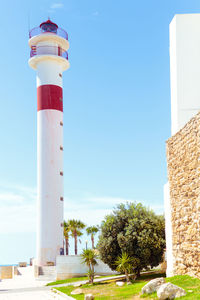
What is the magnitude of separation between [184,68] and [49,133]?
19708 mm

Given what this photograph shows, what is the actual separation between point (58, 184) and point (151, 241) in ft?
50.6

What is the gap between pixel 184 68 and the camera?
65.4 ft

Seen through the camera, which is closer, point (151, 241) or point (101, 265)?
point (151, 241)

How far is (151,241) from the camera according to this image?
23.0 m

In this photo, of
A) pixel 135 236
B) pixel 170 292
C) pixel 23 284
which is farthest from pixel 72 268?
pixel 170 292

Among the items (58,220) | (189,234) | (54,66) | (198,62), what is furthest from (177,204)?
(54,66)

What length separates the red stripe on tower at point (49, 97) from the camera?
37.5m

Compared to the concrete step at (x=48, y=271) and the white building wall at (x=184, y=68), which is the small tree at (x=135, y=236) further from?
the concrete step at (x=48, y=271)

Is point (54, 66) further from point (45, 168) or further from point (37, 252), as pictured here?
point (37, 252)

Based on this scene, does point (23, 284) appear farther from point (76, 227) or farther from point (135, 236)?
point (76, 227)

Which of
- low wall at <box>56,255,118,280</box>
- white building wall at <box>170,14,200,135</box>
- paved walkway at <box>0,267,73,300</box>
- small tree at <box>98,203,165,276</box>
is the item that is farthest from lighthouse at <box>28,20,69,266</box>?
white building wall at <box>170,14,200,135</box>

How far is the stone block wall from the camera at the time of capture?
50.7 ft

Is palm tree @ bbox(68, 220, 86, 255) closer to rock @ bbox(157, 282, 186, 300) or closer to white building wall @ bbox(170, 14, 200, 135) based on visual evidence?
white building wall @ bbox(170, 14, 200, 135)

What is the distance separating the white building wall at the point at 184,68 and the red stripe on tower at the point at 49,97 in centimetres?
1884
